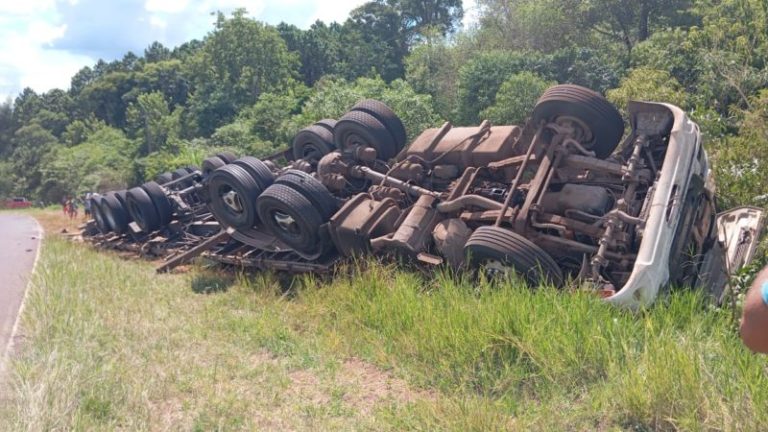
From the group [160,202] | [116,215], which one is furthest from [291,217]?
[116,215]

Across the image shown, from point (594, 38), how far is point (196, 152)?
53.3 feet

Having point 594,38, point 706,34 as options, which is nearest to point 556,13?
point 594,38

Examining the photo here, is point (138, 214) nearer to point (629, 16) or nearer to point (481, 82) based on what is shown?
point (481, 82)

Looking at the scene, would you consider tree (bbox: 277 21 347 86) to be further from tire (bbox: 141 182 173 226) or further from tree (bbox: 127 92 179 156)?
tire (bbox: 141 182 173 226)

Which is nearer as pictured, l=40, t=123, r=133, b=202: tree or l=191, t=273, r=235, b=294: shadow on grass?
l=191, t=273, r=235, b=294: shadow on grass

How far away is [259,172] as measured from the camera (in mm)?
7680

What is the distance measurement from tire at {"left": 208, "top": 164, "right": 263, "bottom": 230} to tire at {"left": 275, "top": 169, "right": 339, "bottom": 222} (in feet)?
2.14

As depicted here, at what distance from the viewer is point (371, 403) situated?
12.1ft

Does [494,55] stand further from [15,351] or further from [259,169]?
[15,351]

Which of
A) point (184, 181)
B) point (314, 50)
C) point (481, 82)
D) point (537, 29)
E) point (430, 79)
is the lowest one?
point (184, 181)

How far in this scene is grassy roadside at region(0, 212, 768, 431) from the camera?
10.2ft

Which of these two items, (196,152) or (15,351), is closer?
(15,351)

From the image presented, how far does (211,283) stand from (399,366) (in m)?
3.82

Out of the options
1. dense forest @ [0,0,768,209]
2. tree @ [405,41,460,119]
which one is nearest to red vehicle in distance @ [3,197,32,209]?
dense forest @ [0,0,768,209]
